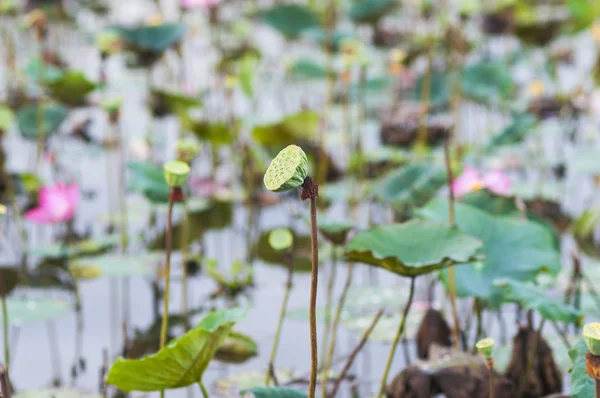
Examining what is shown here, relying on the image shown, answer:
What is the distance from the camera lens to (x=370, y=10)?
299 centimetres

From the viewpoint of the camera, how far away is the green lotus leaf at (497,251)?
122 cm

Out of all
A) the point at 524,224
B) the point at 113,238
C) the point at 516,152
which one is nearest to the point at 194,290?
the point at 113,238

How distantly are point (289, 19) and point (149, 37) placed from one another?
0.93 metres

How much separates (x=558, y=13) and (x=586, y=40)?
316mm

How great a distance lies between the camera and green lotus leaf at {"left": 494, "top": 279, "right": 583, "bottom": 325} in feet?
3.42

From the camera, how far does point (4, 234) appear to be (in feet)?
6.78

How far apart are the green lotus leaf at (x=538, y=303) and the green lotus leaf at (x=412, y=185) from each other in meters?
0.34

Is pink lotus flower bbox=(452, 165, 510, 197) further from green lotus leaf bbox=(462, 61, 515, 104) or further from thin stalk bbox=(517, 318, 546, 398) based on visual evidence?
green lotus leaf bbox=(462, 61, 515, 104)

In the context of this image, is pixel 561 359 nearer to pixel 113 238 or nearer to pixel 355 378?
pixel 355 378

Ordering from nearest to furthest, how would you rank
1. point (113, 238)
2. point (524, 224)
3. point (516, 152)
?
point (524, 224)
point (113, 238)
point (516, 152)

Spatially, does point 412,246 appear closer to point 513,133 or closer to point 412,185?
point 412,185

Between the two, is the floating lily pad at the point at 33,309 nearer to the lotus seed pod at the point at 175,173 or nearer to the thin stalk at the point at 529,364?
the lotus seed pod at the point at 175,173

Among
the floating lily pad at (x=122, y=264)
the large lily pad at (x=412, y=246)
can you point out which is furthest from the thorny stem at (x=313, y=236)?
the floating lily pad at (x=122, y=264)

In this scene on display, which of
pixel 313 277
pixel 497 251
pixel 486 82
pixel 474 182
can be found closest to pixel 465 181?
pixel 474 182
